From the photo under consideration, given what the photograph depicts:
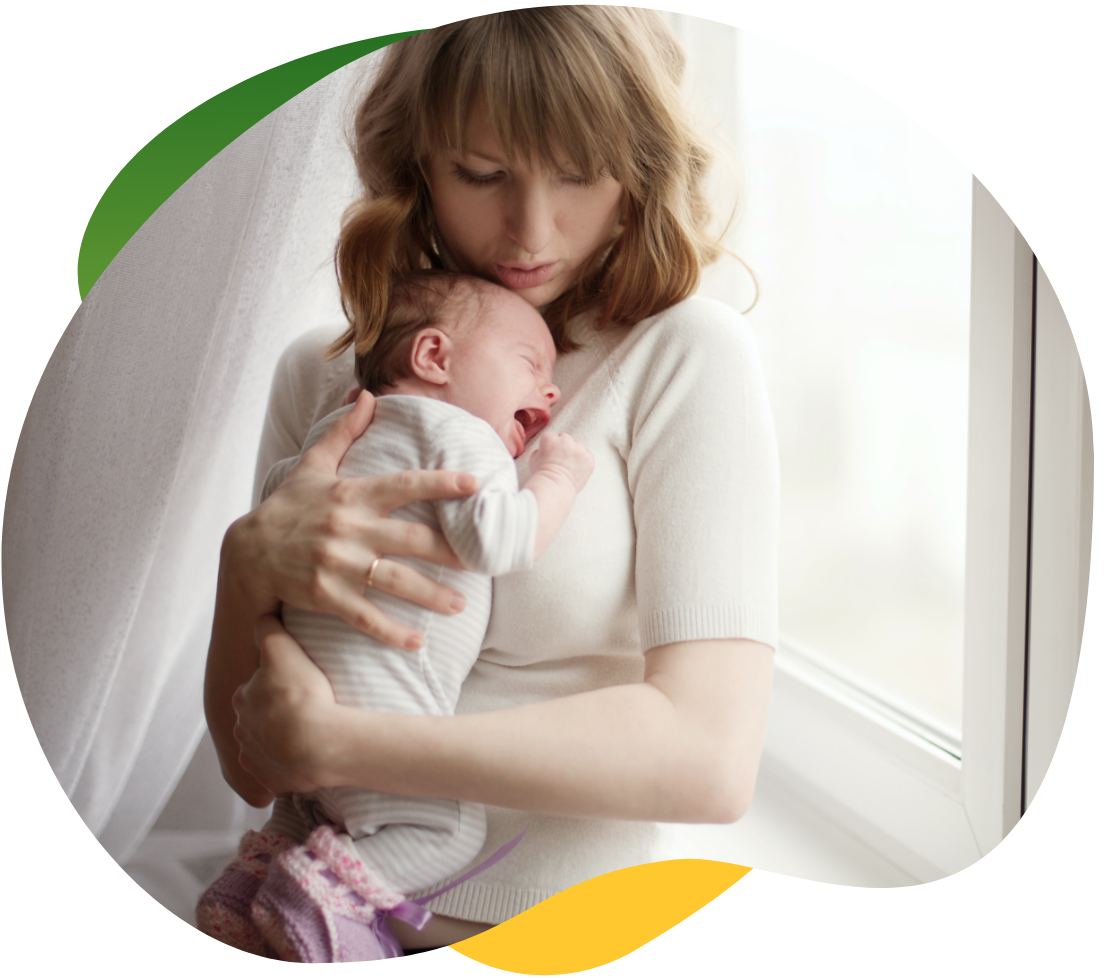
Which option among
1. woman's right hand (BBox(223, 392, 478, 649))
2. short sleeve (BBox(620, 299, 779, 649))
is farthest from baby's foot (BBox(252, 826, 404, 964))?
short sleeve (BBox(620, 299, 779, 649))

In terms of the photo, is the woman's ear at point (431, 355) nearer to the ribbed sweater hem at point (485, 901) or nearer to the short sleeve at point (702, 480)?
the short sleeve at point (702, 480)

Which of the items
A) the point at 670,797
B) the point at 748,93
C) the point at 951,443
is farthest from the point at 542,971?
the point at 748,93

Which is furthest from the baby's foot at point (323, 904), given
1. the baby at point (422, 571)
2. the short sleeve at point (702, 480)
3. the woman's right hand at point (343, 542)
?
the short sleeve at point (702, 480)

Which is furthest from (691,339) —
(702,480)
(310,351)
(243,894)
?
(243,894)

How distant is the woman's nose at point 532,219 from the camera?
0.78 metres

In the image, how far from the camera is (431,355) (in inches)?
30.7

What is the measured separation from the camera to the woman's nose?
78cm

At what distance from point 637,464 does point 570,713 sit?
198mm

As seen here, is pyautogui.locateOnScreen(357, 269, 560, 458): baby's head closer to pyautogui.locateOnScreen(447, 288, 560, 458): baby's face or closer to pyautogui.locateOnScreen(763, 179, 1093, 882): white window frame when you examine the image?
pyautogui.locateOnScreen(447, 288, 560, 458): baby's face

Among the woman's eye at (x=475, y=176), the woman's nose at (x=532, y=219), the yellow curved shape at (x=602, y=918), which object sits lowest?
the yellow curved shape at (x=602, y=918)

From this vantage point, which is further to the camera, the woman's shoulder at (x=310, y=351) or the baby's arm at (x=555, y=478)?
the woman's shoulder at (x=310, y=351)

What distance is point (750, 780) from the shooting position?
0.77m

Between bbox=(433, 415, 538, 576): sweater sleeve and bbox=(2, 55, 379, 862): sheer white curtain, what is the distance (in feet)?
0.69

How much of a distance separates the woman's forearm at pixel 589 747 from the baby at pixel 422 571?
2cm
